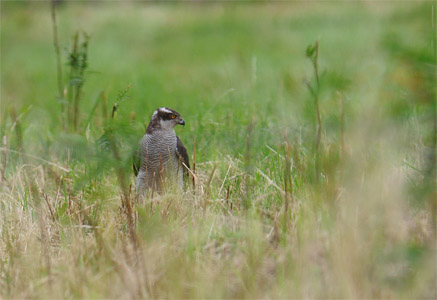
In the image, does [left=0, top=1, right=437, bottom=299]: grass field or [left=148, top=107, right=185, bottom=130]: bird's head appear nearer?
[left=0, top=1, right=437, bottom=299]: grass field

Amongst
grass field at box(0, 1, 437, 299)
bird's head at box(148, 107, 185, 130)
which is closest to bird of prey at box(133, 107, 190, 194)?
bird's head at box(148, 107, 185, 130)

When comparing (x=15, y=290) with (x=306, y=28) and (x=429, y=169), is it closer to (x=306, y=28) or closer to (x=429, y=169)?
(x=429, y=169)

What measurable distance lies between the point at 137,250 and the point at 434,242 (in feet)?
4.44

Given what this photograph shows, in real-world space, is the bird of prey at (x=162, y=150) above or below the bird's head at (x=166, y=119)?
below

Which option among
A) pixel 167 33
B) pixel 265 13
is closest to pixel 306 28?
pixel 265 13

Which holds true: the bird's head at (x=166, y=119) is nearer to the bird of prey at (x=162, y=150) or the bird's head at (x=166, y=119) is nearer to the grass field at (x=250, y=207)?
the bird of prey at (x=162, y=150)

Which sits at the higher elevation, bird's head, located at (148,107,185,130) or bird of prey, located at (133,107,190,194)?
bird's head, located at (148,107,185,130)

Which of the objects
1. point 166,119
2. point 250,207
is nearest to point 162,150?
point 166,119

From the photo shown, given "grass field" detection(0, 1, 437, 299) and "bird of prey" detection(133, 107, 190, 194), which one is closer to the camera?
"grass field" detection(0, 1, 437, 299)

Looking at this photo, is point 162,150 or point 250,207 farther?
point 162,150

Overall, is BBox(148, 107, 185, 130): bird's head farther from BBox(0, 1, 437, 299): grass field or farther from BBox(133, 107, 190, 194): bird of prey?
BBox(0, 1, 437, 299): grass field

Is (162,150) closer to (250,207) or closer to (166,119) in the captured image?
(166,119)

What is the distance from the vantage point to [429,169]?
107 inches

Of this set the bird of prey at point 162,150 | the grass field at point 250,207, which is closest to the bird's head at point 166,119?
the bird of prey at point 162,150
